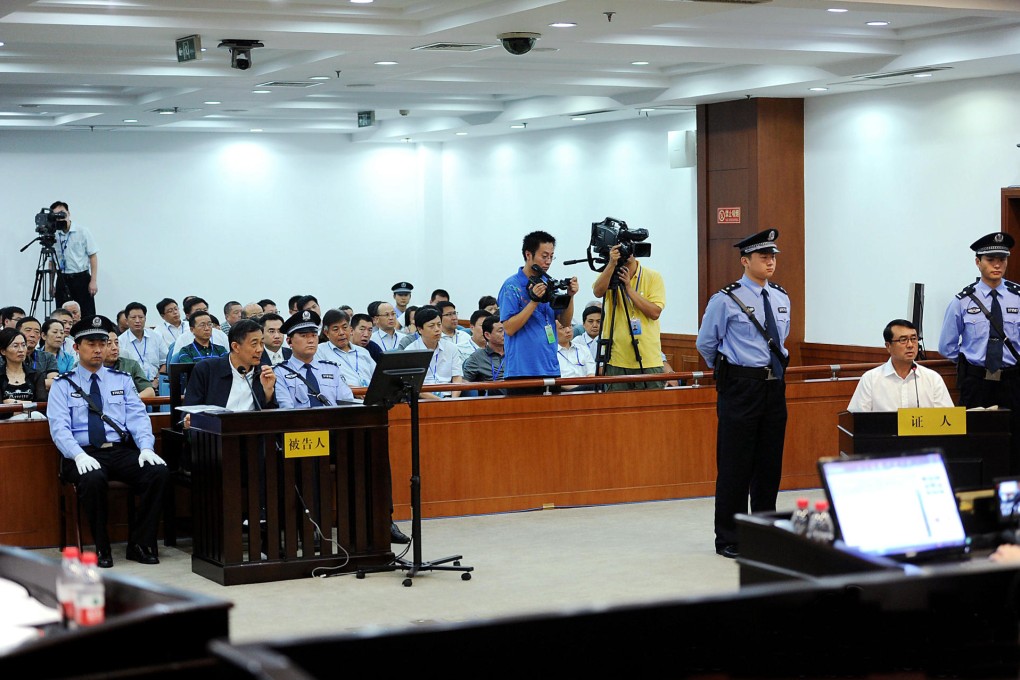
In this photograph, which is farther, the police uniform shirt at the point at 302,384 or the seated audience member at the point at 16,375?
the seated audience member at the point at 16,375

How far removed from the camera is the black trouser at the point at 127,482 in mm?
6844

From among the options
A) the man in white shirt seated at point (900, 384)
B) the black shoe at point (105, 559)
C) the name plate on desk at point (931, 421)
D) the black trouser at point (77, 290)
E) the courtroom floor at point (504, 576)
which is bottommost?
the courtroom floor at point (504, 576)

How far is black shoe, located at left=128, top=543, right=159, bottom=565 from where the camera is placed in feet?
22.8

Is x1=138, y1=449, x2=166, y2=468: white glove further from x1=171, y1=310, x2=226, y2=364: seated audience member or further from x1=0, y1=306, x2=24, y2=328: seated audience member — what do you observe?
x1=0, y1=306, x2=24, y2=328: seated audience member

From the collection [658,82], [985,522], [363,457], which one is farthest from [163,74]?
[985,522]

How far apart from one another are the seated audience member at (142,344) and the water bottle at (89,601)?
8.77 metres

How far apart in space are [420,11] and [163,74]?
10.6ft

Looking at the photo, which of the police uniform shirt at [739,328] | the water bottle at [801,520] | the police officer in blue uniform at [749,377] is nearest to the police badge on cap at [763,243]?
the police officer in blue uniform at [749,377]

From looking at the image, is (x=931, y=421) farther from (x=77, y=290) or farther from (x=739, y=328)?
(x=77, y=290)

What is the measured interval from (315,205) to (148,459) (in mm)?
11056

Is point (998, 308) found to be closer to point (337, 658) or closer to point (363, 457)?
point (363, 457)

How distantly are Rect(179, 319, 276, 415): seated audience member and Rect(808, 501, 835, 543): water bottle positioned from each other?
399cm

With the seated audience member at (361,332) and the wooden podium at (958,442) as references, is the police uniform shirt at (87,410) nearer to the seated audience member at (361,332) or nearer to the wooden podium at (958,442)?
the seated audience member at (361,332)

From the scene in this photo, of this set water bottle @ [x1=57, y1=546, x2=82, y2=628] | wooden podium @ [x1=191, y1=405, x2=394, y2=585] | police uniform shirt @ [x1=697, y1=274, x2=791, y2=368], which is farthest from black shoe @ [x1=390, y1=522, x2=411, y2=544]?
water bottle @ [x1=57, y1=546, x2=82, y2=628]
